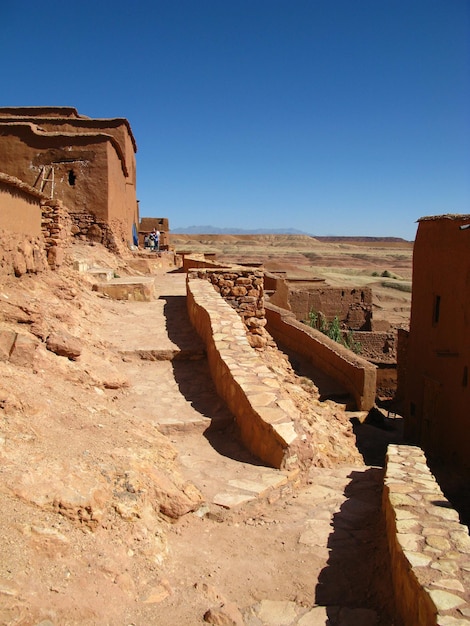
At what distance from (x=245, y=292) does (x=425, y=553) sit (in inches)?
268

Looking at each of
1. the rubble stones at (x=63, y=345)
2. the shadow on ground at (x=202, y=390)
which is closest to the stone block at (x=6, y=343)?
the rubble stones at (x=63, y=345)

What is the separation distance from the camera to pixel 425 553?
111 inches

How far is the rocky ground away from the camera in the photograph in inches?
99.9

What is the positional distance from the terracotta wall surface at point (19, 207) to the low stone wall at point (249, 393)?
2501 millimetres

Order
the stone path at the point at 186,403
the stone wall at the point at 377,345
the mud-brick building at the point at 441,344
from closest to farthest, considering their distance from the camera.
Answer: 1. the stone path at the point at 186,403
2. the mud-brick building at the point at 441,344
3. the stone wall at the point at 377,345

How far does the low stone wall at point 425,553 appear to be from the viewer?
2.39 meters

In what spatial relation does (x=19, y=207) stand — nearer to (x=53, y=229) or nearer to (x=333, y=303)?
(x=53, y=229)

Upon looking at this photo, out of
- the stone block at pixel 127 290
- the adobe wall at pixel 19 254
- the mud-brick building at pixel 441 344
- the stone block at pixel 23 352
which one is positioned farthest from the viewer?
the mud-brick building at pixel 441 344

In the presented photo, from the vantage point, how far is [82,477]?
10.2 ft

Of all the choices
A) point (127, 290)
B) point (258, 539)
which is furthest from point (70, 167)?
point (258, 539)

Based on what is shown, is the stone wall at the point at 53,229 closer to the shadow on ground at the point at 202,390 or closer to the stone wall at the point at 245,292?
the shadow on ground at the point at 202,390

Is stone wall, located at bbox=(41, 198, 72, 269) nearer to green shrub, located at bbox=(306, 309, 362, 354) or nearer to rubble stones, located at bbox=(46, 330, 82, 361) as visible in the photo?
rubble stones, located at bbox=(46, 330, 82, 361)

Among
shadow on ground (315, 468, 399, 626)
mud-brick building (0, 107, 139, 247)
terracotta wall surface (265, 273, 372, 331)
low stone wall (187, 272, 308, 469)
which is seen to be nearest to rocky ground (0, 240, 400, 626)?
shadow on ground (315, 468, 399, 626)

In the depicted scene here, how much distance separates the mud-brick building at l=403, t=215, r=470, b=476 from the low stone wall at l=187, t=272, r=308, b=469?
18.8 feet
